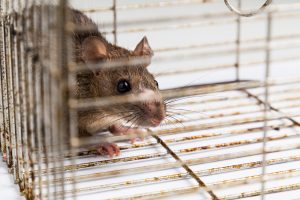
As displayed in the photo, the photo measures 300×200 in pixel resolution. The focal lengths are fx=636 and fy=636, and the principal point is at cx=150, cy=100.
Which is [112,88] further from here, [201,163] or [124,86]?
[201,163]

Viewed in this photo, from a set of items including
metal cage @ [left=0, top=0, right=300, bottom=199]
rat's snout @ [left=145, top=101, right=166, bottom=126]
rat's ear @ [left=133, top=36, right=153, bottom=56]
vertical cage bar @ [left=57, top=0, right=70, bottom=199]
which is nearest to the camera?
vertical cage bar @ [left=57, top=0, right=70, bottom=199]

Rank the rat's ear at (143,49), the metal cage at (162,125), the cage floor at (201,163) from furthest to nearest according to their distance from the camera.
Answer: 1. the rat's ear at (143,49)
2. the cage floor at (201,163)
3. the metal cage at (162,125)

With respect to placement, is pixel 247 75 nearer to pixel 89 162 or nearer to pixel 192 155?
pixel 192 155

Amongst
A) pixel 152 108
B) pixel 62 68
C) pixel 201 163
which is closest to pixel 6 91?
pixel 152 108

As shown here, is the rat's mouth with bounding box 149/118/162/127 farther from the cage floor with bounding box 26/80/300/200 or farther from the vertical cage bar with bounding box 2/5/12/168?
the vertical cage bar with bounding box 2/5/12/168

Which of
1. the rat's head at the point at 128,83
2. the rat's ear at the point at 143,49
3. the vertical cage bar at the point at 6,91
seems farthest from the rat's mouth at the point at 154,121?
the vertical cage bar at the point at 6,91

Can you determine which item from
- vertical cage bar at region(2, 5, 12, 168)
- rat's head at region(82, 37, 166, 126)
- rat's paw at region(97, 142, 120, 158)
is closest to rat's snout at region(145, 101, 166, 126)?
rat's head at region(82, 37, 166, 126)

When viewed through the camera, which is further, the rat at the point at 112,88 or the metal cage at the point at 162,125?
the rat at the point at 112,88

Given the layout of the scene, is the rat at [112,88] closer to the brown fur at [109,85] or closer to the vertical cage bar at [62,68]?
the brown fur at [109,85]

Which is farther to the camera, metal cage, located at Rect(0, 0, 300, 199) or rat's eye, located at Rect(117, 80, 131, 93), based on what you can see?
rat's eye, located at Rect(117, 80, 131, 93)
